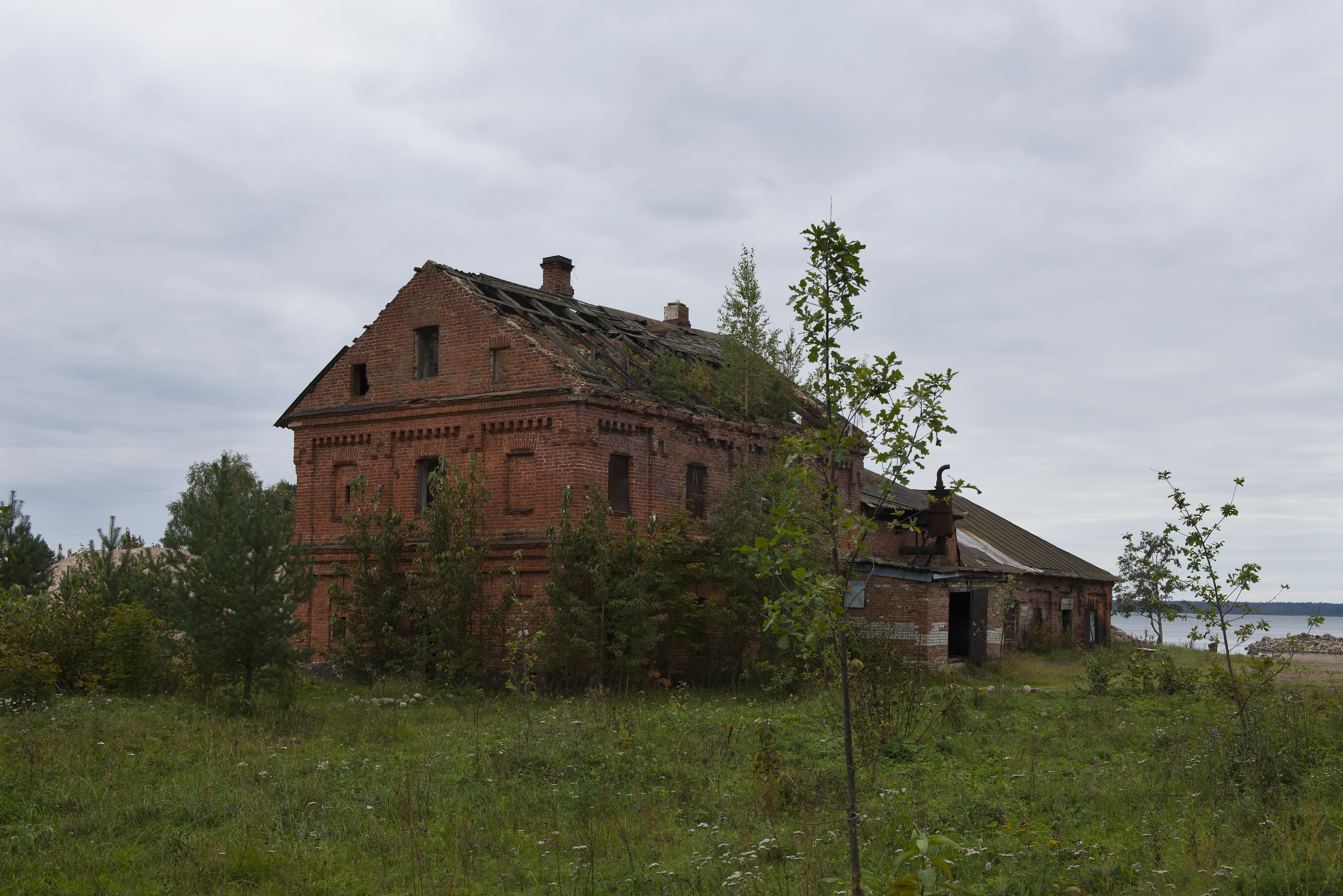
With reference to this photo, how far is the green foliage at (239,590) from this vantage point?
16016 mm

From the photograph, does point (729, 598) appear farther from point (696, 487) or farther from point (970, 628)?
point (970, 628)

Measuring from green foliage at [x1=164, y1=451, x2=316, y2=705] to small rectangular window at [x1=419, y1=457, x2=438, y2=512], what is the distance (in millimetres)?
6825

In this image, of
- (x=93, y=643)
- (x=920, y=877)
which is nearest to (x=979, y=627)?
(x=93, y=643)

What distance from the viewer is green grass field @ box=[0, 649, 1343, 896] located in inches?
321

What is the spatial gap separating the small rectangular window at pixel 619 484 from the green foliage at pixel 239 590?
25.3ft

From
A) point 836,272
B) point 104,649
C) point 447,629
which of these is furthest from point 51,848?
point 447,629

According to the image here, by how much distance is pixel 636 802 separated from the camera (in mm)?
10594

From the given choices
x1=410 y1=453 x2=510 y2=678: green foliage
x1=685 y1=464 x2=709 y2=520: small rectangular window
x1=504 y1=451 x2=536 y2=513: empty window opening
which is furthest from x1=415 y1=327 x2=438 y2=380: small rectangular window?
x1=685 y1=464 x2=709 y2=520: small rectangular window

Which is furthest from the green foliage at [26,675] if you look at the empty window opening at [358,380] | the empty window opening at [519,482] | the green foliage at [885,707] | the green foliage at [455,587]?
the green foliage at [885,707]

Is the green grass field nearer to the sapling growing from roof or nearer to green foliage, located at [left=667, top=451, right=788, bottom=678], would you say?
the sapling growing from roof

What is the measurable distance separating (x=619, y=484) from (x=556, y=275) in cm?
888

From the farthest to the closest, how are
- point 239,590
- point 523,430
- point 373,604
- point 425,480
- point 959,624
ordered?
point 959,624 < point 425,480 < point 523,430 < point 373,604 < point 239,590

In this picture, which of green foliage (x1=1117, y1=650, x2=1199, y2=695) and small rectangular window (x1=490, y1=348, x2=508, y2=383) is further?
small rectangular window (x1=490, y1=348, x2=508, y2=383)

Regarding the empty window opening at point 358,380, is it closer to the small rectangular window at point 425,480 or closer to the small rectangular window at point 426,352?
the small rectangular window at point 426,352
